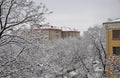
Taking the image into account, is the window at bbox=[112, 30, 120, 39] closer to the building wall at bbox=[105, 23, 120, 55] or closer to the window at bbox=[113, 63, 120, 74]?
the building wall at bbox=[105, 23, 120, 55]

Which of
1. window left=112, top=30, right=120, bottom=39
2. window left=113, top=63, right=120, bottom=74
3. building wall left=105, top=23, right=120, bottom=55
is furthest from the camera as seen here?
window left=112, top=30, right=120, bottom=39

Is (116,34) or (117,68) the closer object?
(117,68)

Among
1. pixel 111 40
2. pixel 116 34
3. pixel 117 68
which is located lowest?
pixel 117 68

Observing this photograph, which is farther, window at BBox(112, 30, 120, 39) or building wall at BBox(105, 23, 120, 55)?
window at BBox(112, 30, 120, 39)

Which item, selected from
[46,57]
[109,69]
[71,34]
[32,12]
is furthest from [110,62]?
[71,34]

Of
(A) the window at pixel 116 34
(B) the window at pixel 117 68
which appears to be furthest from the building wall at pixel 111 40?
(B) the window at pixel 117 68

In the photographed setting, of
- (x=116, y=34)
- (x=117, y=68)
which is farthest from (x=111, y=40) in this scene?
(x=117, y=68)

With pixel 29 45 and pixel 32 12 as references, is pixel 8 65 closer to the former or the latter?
pixel 29 45

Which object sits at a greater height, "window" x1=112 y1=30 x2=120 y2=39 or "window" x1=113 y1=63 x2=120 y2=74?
"window" x1=112 y1=30 x2=120 y2=39

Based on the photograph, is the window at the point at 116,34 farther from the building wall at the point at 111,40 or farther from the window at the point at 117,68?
the window at the point at 117,68

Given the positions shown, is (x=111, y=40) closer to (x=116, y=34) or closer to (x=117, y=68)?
(x=116, y=34)

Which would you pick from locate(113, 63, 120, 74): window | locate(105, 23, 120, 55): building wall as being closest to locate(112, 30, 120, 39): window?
locate(105, 23, 120, 55): building wall

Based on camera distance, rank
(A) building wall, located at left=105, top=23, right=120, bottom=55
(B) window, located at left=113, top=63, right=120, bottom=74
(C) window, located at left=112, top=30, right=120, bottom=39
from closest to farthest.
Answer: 1. (B) window, located at left=113, top=63, right=120, bottom=74
2. (A) building wall, located at left=105, top=23, right=120, bottom=55
3. (C) window, located at left=112, top=30, right=120, bottom=39

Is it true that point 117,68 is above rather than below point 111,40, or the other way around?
below
